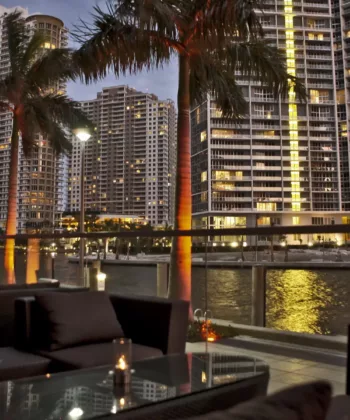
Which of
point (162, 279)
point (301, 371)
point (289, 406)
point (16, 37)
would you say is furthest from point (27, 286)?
point (16, 37)

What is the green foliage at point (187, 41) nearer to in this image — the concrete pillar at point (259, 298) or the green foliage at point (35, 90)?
the concrete pillar at point (259, 298)

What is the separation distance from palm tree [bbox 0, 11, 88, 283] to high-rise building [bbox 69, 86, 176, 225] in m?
109

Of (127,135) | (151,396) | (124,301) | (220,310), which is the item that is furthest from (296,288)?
(127,135)

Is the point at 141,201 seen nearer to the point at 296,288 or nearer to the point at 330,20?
the point at 330,20

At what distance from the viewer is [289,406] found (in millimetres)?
834

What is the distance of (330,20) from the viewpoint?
7725 cm

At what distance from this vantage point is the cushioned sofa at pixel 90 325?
3.62 meters

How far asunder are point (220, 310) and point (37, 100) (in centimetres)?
846

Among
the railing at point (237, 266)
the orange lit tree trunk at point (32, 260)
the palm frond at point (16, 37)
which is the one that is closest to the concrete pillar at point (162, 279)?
the railing at point (237, 266)

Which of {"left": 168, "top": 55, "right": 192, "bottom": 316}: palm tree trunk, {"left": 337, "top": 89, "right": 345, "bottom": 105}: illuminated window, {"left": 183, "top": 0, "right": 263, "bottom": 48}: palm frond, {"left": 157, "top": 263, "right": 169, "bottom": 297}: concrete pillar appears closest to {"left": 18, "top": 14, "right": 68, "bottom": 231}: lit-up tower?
{"left": 337, "top": 89, "right": 345, "bottom": 105}: illuminated window

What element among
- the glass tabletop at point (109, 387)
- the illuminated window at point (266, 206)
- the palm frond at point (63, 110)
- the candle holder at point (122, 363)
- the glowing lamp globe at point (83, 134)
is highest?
the illuminated window at point (266, 206)

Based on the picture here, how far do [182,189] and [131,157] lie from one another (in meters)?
126

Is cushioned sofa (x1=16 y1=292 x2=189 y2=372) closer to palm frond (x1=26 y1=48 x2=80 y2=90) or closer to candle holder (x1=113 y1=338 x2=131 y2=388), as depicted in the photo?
candle holder (x1=113 y1=338 x2=131 y2=388)

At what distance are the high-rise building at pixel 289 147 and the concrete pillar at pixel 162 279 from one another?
64631 mm
